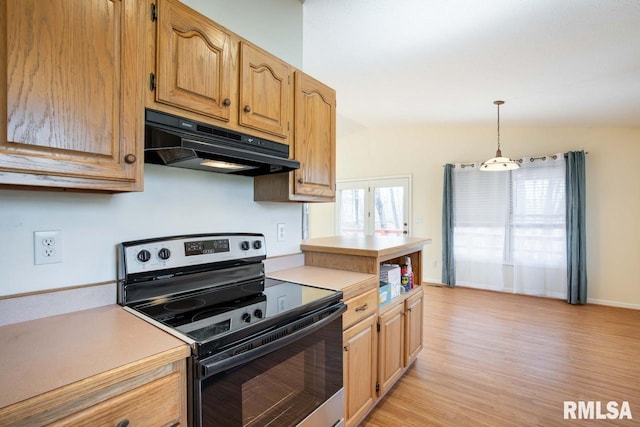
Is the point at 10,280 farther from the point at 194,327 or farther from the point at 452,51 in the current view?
the point at 452,51

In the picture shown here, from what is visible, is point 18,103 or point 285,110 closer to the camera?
point 18,103

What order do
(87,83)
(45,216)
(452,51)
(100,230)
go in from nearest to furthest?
(87,83)
(45,216)
(100,230)
(452,51)

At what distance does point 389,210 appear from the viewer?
5.89 m

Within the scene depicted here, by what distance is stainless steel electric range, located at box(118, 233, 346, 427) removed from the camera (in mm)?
933

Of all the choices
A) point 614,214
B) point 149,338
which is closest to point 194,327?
point 149,338

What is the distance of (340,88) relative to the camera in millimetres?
3486

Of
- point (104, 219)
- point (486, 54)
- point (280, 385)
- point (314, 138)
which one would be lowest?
point (280, 385)

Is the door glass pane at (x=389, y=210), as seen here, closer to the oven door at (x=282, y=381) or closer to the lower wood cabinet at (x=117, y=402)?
the oven door at (x=282, y=381)

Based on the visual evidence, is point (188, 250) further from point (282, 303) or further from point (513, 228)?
point (513, 228)

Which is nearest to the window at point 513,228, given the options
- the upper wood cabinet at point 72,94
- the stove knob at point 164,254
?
A: the stove knob at point 164,254

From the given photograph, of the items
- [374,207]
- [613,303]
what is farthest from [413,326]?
[374,207]

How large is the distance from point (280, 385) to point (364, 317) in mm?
695

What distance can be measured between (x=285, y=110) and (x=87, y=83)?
916mm

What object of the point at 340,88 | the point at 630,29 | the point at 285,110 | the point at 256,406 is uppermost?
the point at 340,88
